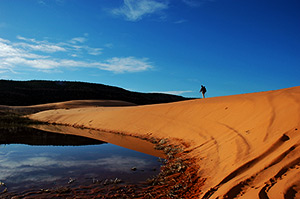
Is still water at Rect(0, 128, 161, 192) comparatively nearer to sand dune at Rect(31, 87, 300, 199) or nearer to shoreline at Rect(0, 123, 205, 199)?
shoreline at Rect(0, 123, 205, 199)

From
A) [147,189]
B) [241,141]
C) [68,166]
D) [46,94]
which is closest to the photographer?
[147,189]

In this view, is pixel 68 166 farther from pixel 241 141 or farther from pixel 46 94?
pixel 46 94

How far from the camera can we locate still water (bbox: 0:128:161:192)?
5.31 m

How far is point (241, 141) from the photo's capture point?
19.9 feet

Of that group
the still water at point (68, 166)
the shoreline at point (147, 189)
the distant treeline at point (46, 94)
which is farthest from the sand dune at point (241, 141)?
the distant treeline at point (46, 94)

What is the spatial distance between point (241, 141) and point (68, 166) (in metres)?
4.73

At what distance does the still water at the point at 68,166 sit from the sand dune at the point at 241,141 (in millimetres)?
1675

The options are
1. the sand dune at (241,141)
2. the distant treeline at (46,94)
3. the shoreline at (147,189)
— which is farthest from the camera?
the distant treeline at (46,94)

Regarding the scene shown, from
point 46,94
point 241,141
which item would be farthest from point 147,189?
point 46,94

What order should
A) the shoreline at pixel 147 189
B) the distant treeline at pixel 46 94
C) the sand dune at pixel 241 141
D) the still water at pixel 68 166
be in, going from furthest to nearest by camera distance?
1. the distant treeline at pixel 46 94
2. the still water at pixel 68 166
3. the shoreline at pixel 147 189
4. the sand dune at pixel 241 141

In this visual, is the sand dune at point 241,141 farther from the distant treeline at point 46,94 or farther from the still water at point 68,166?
the distant treeline at point 46,94

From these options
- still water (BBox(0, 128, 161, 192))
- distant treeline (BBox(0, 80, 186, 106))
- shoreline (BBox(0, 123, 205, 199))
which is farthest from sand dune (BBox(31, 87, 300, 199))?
distant treeline (BBox(0, 80, 186, 106))

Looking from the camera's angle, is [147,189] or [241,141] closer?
[147,189]

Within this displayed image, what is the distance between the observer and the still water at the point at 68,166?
5309 millimetres
